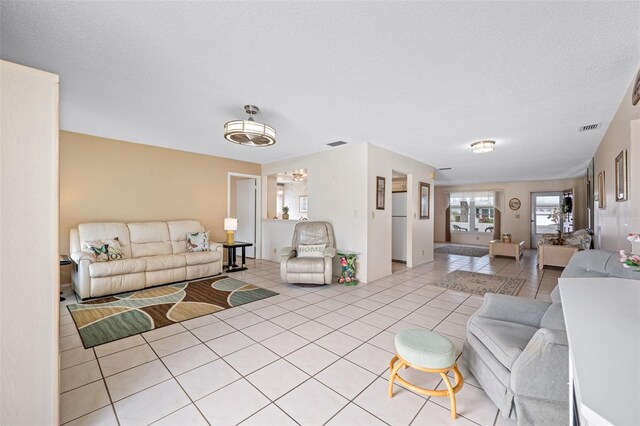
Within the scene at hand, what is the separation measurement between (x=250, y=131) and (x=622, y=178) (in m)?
3.80

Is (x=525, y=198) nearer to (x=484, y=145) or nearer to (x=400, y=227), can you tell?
(x=400, y=227)

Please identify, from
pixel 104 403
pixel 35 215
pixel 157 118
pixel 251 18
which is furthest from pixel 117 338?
pixel 251 18

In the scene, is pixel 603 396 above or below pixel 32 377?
above

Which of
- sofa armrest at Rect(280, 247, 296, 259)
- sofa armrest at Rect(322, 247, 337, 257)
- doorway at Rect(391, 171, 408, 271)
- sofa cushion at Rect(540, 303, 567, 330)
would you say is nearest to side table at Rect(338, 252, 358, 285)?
sofa armrest at Rect(322, 247, 337, 257)

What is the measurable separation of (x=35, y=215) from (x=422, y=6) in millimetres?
2376

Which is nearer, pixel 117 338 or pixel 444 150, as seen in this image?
pixel 117 338

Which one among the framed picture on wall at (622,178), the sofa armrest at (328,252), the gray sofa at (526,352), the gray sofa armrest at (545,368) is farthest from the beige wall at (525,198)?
the gray sofa armrest at (545,368)

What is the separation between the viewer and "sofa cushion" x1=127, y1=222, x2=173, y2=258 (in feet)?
14.3

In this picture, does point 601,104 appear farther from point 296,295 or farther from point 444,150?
point 296,295

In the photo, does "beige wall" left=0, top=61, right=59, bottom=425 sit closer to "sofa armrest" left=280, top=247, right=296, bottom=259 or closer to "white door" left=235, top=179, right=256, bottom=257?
"sofa armrest" left=280, top=247, right=296, bottom=259

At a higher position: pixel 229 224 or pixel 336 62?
pixel 336 62

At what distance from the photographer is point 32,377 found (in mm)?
1291

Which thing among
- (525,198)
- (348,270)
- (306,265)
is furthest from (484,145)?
(525,198)

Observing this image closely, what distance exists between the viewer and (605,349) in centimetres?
68
